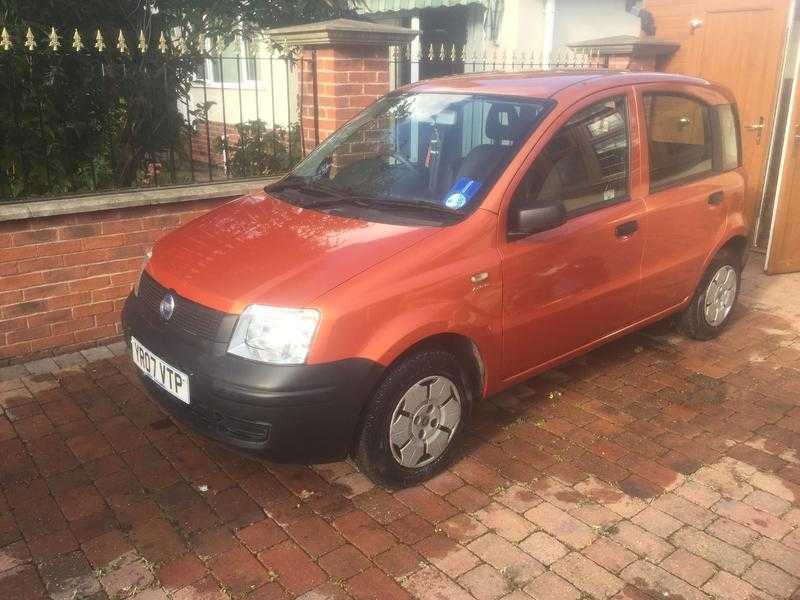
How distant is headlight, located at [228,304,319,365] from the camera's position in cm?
289

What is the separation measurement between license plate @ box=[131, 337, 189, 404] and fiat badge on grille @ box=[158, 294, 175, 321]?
0.62 ft

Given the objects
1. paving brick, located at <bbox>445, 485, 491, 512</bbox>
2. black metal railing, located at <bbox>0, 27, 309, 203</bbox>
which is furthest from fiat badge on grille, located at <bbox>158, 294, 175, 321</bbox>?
black metal railing, located at <bbox>0, 27, 309, 203</bbox>

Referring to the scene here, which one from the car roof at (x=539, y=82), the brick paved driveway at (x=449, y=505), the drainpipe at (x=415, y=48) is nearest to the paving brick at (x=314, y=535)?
the brick paved driveway at (x=449, y=505)

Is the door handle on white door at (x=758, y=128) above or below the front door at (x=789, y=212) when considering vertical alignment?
above

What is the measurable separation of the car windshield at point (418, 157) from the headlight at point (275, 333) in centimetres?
79

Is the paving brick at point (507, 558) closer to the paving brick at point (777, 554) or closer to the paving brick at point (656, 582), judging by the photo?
the paving brick at point (656, 582)

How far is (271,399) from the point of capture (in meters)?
2.88

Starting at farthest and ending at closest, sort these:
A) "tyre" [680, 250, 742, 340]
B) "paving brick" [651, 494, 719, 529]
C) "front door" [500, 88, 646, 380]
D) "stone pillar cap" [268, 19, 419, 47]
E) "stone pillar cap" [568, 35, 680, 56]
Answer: "stone pillar cap" [568, 35, 680, 56], "stone pillar cap" [268, 19, 419, 47], "tyre" [680, 250, 742, 340], "front door" [500, 88, 646, 380], "paving brick" [651, 494, 719, 529]

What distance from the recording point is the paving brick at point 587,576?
9.12ft

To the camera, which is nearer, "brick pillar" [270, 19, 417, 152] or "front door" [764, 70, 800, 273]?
"brick pillar" [270, 19, 417, 152]

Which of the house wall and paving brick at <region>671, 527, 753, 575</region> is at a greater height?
the house wall

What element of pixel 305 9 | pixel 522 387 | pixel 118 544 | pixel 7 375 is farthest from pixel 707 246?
pixel 305 9

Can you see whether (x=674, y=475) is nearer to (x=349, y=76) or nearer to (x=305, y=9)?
(x=349, y=76)

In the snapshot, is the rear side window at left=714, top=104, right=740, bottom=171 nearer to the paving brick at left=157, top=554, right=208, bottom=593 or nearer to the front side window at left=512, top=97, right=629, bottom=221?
the front side window at left=512, top=97, right=629, bottom=221
